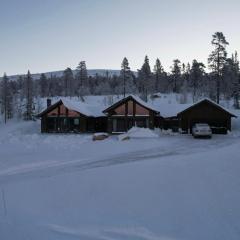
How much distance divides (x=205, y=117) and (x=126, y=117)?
9.47 metres

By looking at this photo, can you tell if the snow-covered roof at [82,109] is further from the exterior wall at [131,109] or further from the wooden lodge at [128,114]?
the exterior wall at [131,109]

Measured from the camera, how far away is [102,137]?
3866 centimetres

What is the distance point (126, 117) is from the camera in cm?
5000

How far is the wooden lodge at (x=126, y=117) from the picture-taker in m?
47.6

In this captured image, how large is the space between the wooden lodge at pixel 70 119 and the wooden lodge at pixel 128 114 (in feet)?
13.1

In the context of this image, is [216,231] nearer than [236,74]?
Yes

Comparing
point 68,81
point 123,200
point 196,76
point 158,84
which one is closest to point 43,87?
point 68,81

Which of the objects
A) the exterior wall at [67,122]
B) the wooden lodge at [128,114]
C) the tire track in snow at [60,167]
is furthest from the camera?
the exterior wall at [67,122]

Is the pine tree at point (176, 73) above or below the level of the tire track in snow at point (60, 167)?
above

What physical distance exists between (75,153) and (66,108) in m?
27.2

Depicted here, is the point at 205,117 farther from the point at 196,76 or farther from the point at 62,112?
the point at 196,76

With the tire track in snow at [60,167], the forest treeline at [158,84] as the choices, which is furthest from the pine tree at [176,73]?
the tire track in snow at [60,167]

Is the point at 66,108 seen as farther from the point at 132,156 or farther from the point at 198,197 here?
the point at 198,197

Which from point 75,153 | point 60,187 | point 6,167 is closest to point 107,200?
point 60,187
